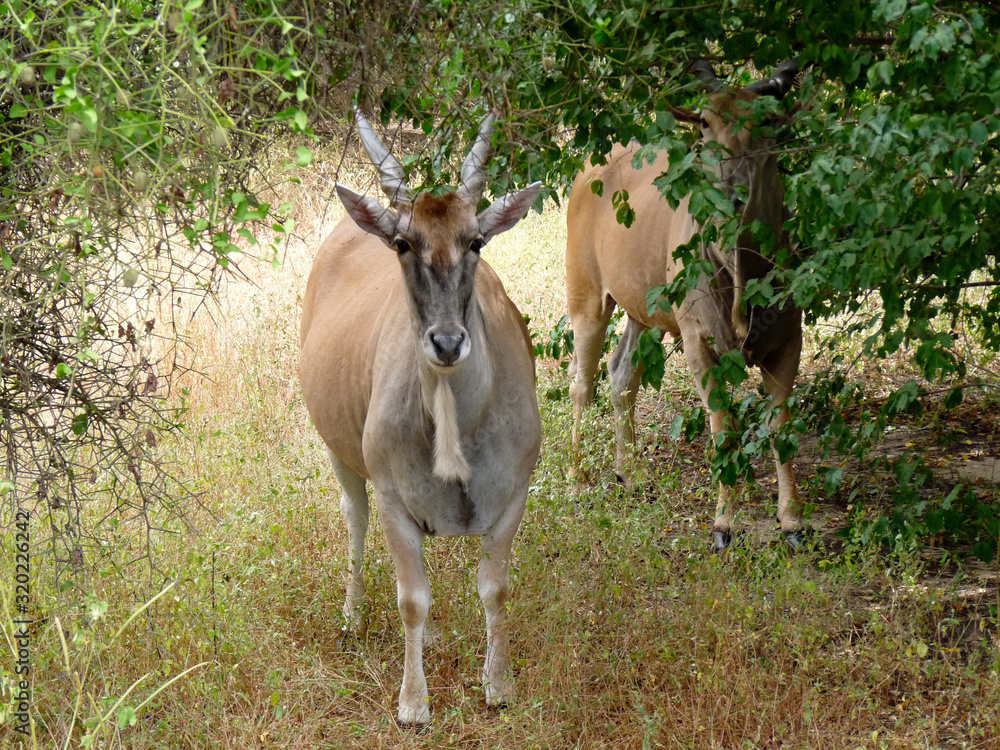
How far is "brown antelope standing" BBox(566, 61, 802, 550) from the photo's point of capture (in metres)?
4.77

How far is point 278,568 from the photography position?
4.80 meters

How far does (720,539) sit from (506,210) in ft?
8.23

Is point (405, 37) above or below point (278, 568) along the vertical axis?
above

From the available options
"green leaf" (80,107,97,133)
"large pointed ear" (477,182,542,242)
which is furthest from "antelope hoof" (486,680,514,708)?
"green leaf" (80,107,97,133)

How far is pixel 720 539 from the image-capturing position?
5484 millimetres

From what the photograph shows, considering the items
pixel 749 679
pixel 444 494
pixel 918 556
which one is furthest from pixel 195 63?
pixel 918 556

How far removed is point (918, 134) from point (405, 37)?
1400 mm

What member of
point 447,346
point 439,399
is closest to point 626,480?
point 439,399

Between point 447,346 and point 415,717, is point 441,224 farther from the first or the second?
point 415,717

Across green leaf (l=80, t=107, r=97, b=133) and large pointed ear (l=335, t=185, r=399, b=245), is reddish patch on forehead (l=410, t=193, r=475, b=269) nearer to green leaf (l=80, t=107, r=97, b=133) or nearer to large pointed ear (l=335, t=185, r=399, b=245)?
large pointed ear (l=335, t=185, r=399, b=245)

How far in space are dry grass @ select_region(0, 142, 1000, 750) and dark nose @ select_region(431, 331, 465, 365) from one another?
65 cm

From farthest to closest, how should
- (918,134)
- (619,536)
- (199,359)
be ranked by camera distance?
(199,359)
(619,536)
(918,134)

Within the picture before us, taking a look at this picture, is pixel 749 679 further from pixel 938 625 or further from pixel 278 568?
pixel 278 568

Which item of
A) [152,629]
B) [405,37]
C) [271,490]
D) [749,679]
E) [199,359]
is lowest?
[749,679]
